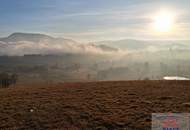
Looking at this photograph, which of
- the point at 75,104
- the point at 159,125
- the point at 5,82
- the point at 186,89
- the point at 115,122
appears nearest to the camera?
the point at 159,125

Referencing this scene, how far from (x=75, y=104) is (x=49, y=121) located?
18.1ft

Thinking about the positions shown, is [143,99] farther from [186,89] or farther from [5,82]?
[5,82]

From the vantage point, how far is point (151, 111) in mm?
23703

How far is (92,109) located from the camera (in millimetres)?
25188

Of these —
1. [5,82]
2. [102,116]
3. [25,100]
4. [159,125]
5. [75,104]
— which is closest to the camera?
[159,125]

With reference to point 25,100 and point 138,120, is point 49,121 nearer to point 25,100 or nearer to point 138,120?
point 138,120

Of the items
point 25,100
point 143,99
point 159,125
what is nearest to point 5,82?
point 25,100

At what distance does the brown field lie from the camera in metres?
21.2

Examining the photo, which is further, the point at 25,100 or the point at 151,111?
the point at 25,100

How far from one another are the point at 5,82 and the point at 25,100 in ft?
247

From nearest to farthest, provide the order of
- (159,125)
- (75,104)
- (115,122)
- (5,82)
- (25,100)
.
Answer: (159,125), (115,122), (75,104), (25,100), (5,82)

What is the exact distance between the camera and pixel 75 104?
27.5 metres

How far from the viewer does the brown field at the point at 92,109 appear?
21.2 meters

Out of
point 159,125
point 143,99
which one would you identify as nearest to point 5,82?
point 143,99
